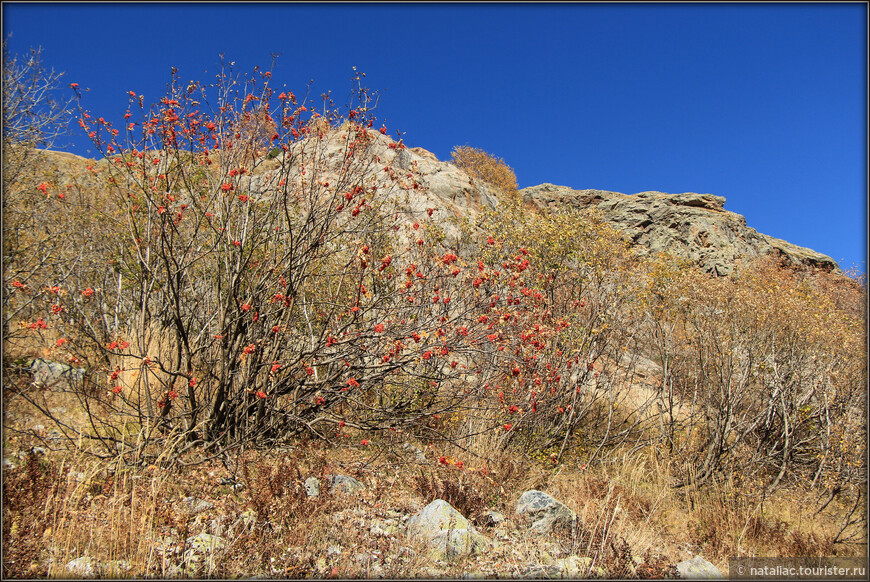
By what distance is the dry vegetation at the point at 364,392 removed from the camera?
12.1 feet

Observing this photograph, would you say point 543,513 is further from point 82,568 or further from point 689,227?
point 689,227

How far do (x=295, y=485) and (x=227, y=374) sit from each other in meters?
1.33

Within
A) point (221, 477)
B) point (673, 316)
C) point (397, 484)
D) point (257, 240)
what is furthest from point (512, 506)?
point (673, 316)

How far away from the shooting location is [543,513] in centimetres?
436

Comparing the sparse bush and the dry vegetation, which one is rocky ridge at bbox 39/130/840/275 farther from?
the dry vegetation

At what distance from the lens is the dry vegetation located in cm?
370

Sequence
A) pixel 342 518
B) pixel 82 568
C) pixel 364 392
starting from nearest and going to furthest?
pixel 82 568, pixel 342 518, pixel 364 392

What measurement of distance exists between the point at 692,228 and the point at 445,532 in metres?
28.9

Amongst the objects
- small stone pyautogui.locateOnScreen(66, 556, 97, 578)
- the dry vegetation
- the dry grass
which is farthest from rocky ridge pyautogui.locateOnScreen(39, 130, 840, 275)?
small stone pyautogui.locateOnScreen(66, 556, 97, 578)

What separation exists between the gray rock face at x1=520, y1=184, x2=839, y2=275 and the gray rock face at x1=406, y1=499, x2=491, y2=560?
23898mm

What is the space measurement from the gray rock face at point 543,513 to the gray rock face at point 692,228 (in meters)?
23.3

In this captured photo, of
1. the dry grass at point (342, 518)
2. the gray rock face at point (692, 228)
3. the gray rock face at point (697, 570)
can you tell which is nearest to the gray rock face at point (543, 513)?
the dry grass at point (342, 518)

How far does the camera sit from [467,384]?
20.5 ft

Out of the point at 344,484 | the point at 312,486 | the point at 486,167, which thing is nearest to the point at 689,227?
the point at 486,167
